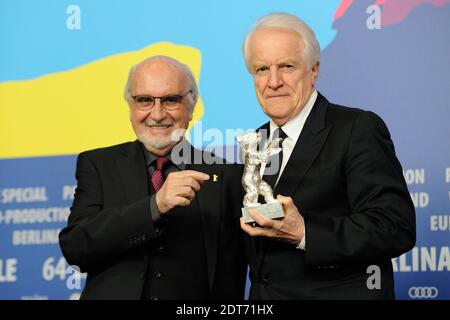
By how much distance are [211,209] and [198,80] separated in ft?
4.13

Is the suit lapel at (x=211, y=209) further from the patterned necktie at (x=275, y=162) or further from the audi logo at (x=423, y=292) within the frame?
the audi logo at (x=423, y=292)

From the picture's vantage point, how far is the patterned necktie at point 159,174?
8.09 ft

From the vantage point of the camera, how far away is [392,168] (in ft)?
7.18

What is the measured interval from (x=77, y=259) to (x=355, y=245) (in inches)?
31.9

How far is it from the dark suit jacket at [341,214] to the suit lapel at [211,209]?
0.16 meters

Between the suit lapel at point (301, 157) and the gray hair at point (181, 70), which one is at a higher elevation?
the gray hair at point (181, 70)

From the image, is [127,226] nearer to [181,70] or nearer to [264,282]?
[264,282]

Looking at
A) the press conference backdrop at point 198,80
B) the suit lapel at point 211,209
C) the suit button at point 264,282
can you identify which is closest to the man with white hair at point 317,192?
the suit button at point 264,282

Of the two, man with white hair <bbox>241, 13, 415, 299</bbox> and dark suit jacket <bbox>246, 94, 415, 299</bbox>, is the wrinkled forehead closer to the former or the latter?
man with white hair <bbox>241, 13, 415, 299</bbox>

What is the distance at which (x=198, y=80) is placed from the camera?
361 cm

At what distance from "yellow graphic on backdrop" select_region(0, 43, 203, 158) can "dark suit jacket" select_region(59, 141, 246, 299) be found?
1.15 meters

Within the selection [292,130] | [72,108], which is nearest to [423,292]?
[292,130]

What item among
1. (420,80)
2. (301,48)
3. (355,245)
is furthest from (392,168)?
(420,80)

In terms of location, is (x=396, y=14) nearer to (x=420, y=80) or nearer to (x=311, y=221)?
(x=420, y=80)
